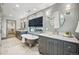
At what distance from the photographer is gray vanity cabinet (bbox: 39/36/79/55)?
193 centimetres

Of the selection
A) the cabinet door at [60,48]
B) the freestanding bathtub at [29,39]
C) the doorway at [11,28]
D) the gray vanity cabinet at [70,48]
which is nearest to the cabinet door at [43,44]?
the freestanding bathtub at [29,39]

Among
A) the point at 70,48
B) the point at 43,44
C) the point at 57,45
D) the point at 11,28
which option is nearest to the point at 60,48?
the point at 57,45

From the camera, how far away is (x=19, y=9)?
2.20 meters

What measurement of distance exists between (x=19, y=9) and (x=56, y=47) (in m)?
1.11

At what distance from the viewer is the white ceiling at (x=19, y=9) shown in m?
2.18

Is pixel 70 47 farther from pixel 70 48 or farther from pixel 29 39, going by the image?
pixel 29 39

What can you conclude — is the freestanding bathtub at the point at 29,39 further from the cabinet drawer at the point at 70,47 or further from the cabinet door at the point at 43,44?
the cabinet drawer at the point at 70,47

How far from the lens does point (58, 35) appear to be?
7.01 ft

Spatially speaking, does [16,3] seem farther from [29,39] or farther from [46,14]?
[29,39]

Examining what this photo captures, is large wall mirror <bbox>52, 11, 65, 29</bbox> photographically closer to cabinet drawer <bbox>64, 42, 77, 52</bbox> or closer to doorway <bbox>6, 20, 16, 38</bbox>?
cabinet drawer <bbox>64, 42, 77, 52</bbox>

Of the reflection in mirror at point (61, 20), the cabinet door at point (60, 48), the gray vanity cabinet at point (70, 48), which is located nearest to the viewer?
the gray vanity cabinet at point (70, 48)

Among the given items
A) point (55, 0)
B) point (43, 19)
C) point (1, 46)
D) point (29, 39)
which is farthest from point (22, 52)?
point (55, 0)

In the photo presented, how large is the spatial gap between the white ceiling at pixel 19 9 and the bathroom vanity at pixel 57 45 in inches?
23.0
